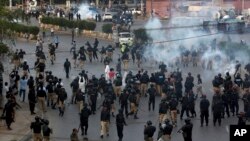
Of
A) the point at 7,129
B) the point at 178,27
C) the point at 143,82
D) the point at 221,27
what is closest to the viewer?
the point at 7,129

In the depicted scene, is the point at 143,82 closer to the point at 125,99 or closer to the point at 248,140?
the point at 125,99

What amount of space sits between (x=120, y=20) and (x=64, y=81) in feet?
89.9

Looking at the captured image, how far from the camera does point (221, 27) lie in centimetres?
4891

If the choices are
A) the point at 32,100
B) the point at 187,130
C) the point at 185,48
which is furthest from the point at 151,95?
the point at 185,48

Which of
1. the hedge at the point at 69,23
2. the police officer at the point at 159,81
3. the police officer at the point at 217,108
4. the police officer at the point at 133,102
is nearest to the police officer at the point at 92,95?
the police officer at the point at 133,102

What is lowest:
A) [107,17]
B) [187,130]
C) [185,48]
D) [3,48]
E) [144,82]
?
[187,130]

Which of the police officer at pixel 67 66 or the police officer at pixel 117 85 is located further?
the police officer at pixel 67 66

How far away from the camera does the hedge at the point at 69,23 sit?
5269cm

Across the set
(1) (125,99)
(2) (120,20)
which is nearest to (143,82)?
(1) (125,99)

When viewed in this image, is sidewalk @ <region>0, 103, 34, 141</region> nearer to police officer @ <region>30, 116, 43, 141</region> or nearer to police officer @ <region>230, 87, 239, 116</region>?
police officer @ <region>30, 116, 43, 141</region>

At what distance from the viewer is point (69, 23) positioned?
2140 inches

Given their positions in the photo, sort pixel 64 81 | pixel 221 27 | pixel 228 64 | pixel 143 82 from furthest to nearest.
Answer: pixel 221 27 < pixel 228 64 < pixel 64 81 < pixel 143 82

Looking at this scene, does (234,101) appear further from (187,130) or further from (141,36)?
(141,36)

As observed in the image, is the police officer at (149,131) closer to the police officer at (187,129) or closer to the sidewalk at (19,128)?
the police officer at (187,129)
